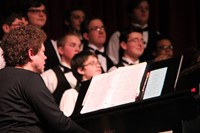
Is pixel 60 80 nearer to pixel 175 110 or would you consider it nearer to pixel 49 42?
pixel 49 42

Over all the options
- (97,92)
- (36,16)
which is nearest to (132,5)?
(36,16)

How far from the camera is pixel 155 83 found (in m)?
3.58

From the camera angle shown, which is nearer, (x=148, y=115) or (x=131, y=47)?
(x=148, y=115)

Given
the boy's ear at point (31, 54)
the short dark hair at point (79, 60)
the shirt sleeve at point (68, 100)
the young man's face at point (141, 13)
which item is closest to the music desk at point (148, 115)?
the boy's ear at point (31, 54)

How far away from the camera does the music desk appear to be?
3387 mm

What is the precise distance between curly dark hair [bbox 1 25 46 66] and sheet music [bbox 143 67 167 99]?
751mm

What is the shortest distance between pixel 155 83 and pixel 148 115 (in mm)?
238

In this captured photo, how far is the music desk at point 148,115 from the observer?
3387 mm

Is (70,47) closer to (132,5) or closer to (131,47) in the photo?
(131,47)

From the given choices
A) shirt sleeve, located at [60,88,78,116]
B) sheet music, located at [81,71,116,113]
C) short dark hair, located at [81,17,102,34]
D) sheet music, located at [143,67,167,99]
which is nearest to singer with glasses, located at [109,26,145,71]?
short dark hair, located at [81,17,102,34]

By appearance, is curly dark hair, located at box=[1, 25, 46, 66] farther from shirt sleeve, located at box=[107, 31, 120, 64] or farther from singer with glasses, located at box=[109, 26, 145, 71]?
shirt sleeve, located at box=[107, 31, 120, 64]

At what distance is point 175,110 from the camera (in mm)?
3414

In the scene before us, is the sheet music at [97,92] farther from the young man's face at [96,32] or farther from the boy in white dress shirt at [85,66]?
the young man's face at [96,32]

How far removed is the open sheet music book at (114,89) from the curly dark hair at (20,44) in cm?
59
